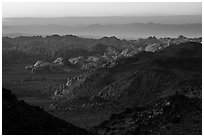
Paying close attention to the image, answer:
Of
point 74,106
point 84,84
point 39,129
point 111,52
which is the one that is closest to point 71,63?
point 111,52

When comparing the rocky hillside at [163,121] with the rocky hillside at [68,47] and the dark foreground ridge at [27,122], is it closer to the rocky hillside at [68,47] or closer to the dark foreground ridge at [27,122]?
the dark foreground ridge at [27,122]

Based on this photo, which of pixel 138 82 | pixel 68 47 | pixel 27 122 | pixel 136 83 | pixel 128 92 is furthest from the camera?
pixel 68 47

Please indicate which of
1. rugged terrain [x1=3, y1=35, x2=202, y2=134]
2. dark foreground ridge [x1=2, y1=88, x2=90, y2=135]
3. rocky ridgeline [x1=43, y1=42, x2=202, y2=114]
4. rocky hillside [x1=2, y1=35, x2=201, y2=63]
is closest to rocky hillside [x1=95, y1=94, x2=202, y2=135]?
rugged terrain [x1=3, y1=35, x2=202, y2=134]

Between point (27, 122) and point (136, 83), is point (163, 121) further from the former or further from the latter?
point (136, 83)

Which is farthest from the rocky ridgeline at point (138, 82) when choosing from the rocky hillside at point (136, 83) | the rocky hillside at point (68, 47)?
the rocky hillside at point (68, 47)

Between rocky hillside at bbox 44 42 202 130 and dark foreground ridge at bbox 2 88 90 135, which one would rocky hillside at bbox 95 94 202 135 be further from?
rocky hillside at bbox 44 42 202 130

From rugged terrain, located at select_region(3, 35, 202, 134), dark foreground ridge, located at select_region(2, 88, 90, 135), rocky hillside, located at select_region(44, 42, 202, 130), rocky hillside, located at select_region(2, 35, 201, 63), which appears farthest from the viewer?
rocky hillside, located at select_region(2, 35, 201, 63)

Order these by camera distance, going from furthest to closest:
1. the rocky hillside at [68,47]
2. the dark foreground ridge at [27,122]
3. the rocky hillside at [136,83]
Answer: the rocky hillside at [68,47] < the rocky hillside at [136,83] < the dark foreground ridge at [27,122]

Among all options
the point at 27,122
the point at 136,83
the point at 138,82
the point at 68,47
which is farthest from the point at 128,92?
the point at 68,47

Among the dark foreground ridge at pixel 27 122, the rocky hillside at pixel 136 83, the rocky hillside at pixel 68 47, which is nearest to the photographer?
the dark foreground ridge at pixel 27 122
